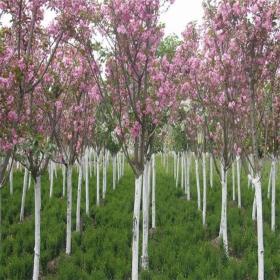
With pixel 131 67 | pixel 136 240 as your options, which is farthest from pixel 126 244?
pixel 131 67

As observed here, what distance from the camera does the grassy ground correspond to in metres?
7.41

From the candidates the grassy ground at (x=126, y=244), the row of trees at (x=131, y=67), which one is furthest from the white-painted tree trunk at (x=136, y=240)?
Result: the grassy ground at (x=126, y=244)

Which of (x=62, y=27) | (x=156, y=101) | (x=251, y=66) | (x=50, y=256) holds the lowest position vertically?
(x=50, y=256)

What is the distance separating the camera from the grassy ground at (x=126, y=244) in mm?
7414

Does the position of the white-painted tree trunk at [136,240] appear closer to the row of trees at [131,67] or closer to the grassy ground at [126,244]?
the row of trees at [131,67]

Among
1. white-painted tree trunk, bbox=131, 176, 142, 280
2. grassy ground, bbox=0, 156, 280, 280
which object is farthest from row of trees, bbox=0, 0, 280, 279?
grassy ground, bbox=0, 156, 280, 280

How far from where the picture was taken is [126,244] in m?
8.87

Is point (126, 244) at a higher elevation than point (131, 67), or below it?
below

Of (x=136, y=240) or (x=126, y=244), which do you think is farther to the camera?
(x=126, y=244)

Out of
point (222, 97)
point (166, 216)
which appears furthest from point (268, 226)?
point (222, 97)

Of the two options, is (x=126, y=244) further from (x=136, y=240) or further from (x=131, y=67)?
(x=131, y=67)

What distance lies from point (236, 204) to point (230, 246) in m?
4.77

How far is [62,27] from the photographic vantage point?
20.9 ft

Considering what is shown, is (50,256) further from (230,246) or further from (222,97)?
(222,97)
